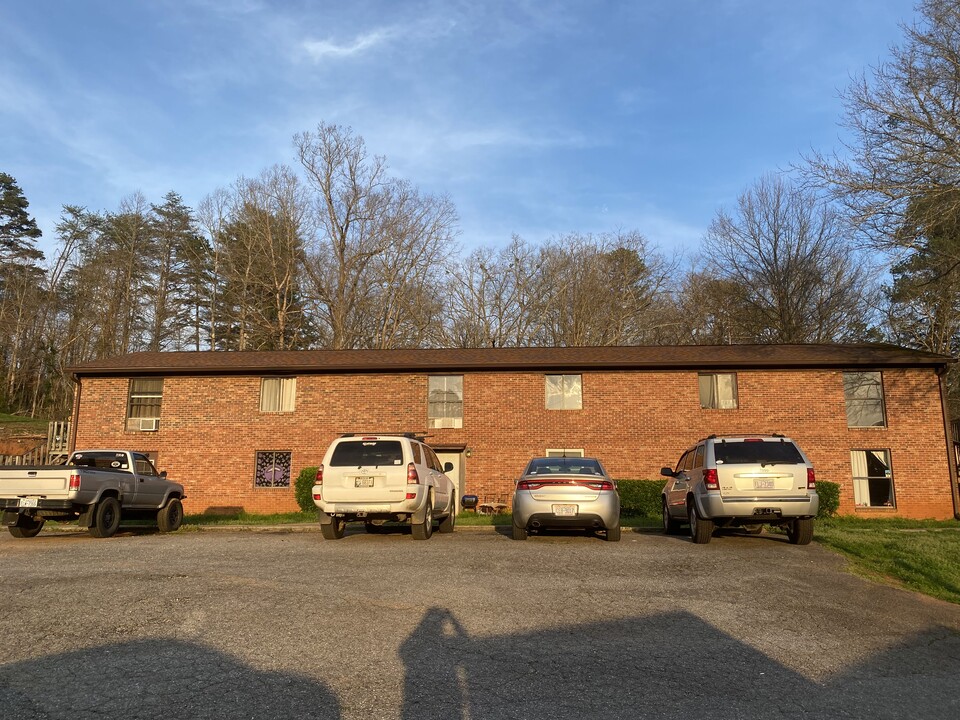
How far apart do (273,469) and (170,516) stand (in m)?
7.06

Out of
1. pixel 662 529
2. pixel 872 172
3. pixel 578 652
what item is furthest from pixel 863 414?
pixel 578 652

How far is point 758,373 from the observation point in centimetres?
2152

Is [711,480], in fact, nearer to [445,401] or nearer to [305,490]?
[445,401]

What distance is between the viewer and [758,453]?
11.4 metres

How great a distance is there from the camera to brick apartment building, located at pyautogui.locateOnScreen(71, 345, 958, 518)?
20.8m

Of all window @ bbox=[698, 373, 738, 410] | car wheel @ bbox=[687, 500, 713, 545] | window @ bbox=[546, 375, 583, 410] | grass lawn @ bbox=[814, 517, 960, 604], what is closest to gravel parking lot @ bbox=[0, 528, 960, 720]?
grass lawn @ bbox=[814, 517, 960, 604]

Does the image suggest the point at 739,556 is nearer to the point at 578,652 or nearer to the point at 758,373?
the point at 578,652

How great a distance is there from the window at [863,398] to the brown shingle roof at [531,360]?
1.52 ft

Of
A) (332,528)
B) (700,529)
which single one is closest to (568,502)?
(700,529)

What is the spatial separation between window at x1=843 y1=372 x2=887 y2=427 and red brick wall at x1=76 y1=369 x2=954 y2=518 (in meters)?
0.26

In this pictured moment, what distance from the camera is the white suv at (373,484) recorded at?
11758 millimetres

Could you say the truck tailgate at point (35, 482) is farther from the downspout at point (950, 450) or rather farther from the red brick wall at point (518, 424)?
the downspout at point (950, 450)

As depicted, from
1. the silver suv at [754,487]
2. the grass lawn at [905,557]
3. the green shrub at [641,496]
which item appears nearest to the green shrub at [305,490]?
the green shrub at [641,496]

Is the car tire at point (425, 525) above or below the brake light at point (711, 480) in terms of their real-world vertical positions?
below
